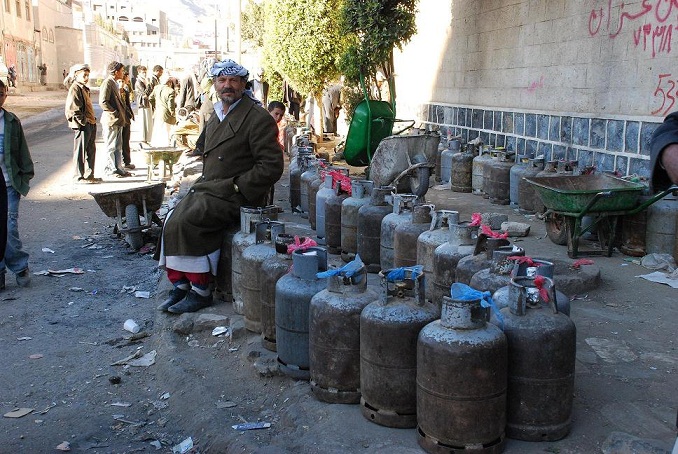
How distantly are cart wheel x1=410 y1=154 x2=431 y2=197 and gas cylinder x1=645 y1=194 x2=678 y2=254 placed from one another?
2741mm

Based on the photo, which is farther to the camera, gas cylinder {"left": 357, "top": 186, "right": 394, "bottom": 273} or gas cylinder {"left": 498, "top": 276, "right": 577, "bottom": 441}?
gas cylinder {"left": 357, "top": 186, "right": 394, "bottom": 273}

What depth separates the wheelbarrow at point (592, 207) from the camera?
649 cm

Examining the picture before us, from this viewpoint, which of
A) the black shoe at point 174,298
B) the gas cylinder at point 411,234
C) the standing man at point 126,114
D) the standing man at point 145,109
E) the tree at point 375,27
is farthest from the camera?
the standing man at point 145,109

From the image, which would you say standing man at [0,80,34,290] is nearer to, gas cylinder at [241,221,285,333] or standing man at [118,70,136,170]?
gas cylinder at [241,221,285,333]

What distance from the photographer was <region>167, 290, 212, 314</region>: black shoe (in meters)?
5.73

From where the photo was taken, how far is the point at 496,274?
157 inches

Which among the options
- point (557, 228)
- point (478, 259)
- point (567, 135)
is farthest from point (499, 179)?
point (478, 259)

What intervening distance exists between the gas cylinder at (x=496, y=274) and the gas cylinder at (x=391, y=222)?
64.4 inches

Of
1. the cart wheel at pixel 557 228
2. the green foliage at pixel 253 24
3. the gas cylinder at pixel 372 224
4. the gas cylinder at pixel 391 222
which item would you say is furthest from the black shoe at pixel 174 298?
the green foliage at pixel 253 24

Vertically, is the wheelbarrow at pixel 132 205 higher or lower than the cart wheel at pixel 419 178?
lower

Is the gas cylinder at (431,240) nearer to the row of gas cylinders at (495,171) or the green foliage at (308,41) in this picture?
the row of gas cylinders at (495,171)

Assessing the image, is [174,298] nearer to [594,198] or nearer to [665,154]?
[594,198]

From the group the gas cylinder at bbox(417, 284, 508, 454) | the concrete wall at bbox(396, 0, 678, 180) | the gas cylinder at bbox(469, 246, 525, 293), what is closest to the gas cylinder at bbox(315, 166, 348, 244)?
the gas cylinder at bbox(469, 246, 525, 293)

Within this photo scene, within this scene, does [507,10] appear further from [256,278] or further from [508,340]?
[508,340]
